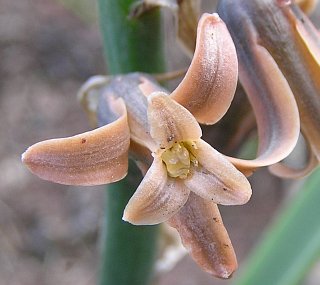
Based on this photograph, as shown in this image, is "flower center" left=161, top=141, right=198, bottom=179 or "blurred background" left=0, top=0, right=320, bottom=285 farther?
"blurred background" left=0, top=0, right=320, bottom=285

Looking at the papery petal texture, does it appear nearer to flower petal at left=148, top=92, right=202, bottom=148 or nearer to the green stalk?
flower petal at left=148, top=92, right=202, bottom=148

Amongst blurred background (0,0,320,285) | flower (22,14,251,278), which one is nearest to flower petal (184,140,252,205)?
flower (22,14,251,278)

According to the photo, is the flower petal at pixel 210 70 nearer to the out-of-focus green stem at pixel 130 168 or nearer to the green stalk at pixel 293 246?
the out-of-focus green stem at pixel 130 168

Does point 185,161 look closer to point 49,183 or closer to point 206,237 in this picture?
point 206,237

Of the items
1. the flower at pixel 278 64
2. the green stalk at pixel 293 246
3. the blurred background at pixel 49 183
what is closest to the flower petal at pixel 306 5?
the flower at pixel 278 64

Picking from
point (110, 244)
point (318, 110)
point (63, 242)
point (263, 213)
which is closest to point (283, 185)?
point (263, 213)

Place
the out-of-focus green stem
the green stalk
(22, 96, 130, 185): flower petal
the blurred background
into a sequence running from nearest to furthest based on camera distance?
(22, 96, 130, 185): flower petal < the out-of-focus green stem < the green stalk < the blurred background

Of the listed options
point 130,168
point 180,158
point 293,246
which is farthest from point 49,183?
point 180,158
